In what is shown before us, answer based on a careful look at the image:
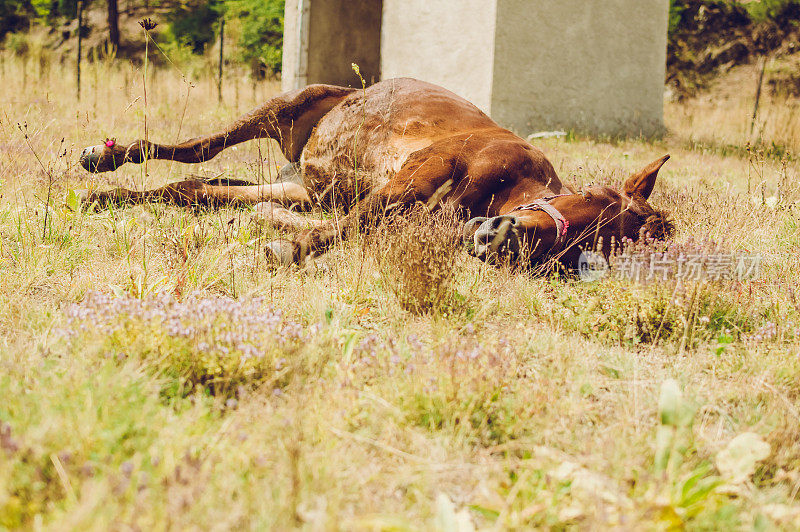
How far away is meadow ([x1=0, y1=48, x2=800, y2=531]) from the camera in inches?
54.7

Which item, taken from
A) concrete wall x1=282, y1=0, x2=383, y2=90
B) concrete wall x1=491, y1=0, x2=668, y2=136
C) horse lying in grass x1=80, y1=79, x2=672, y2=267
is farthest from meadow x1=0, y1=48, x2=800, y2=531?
concrete wall x1=282, y1=0, x2=383, y2=90

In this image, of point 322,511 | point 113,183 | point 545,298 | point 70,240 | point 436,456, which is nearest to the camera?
point 322,511

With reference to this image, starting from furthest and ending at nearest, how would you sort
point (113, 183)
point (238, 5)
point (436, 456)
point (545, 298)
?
point (238, 5) < point (113, 183) < point (545, 298) < point (436, 456)

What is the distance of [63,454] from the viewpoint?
133 centimetres

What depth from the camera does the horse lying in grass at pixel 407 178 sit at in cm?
333

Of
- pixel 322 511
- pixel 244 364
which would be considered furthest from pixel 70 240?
pixel 322 511

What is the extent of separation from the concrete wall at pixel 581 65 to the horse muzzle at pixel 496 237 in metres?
6.17

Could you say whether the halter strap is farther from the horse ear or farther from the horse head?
the horse ear

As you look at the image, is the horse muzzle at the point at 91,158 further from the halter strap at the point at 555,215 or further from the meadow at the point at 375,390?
the halter strap at the point at 555,215

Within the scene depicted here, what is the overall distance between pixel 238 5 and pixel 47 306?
19.8m

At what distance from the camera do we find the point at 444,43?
9.29 metres

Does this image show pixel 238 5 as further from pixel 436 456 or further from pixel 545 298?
pixel 436 456

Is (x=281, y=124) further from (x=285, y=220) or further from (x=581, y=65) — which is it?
(x=581, y=65)

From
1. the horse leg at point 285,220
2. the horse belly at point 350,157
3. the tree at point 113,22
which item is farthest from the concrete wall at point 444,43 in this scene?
the tree at point 113,22
